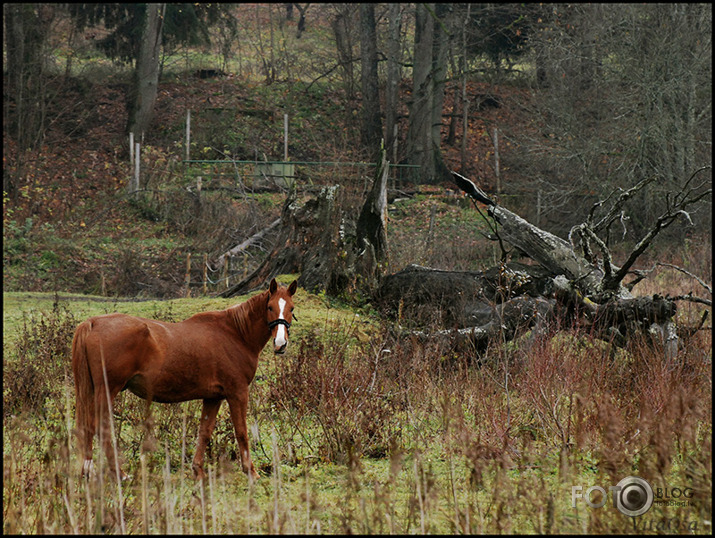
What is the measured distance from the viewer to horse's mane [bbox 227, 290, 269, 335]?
494cm

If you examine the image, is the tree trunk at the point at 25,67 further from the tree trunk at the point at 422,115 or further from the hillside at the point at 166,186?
the tree trunk at the point at 422,115

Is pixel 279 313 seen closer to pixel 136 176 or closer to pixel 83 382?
pixel 83 382

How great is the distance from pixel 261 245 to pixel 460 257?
197 inches

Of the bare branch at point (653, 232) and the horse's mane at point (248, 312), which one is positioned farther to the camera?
the bare branch at point (653, 232)

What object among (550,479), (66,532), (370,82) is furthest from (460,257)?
(66,532)

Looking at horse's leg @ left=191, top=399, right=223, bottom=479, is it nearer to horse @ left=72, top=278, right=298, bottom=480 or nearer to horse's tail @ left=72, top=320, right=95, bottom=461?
horse @ left=72, top=278, right=298, bottom=480

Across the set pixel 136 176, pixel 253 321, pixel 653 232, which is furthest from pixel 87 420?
pixel 136 176

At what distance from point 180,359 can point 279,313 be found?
2.21 ft

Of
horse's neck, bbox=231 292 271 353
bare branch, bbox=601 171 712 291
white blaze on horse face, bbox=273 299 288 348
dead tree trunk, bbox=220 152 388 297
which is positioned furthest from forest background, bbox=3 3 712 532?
bare branch, bbox=601 171 712 291

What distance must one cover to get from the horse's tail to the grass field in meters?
0.17

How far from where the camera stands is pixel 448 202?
2583cm

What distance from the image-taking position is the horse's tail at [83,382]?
453 cm

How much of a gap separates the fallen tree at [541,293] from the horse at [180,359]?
328 centimetres

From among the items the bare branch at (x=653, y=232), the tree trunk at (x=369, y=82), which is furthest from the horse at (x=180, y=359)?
the tree trunk at (x=369, y=82)
